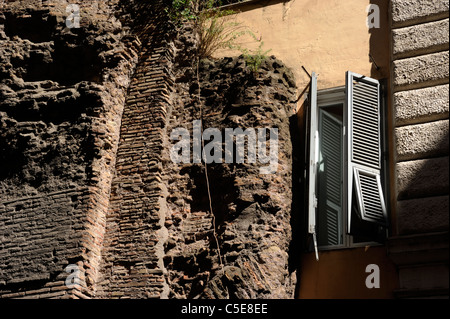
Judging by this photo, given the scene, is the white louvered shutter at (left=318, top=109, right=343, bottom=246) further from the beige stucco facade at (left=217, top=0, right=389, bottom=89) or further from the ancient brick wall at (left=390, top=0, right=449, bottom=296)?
the ancient brick wall at (left=390, top=0, right=449, bottom=296)

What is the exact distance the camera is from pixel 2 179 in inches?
375

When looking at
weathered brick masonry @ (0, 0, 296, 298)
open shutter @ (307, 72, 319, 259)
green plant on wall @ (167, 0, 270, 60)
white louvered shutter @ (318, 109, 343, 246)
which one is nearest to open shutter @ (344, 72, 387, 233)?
open shutter @ (307, 72, 319, 259)

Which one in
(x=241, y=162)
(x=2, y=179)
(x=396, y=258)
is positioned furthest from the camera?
(x=2, y=179)

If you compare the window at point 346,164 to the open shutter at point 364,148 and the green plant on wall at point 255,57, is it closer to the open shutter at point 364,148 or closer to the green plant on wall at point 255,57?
the open shutter at point 364,148

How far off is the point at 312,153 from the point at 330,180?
438 mm

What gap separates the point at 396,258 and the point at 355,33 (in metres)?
3.18

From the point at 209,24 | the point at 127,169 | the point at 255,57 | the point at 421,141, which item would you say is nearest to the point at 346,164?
the point at 421,141

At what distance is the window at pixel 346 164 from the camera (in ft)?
27.2

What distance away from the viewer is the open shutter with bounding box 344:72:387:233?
27.1 ft

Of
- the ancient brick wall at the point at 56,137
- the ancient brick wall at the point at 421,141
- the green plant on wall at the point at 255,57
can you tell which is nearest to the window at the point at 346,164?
the ancient brick wall at the point at 421,141

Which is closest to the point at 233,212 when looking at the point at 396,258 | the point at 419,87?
the point at 396,258

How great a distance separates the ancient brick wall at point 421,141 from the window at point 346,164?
1.02 ft

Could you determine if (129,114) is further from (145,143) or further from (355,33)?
(355,33)

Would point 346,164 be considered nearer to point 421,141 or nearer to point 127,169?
point 421,141
